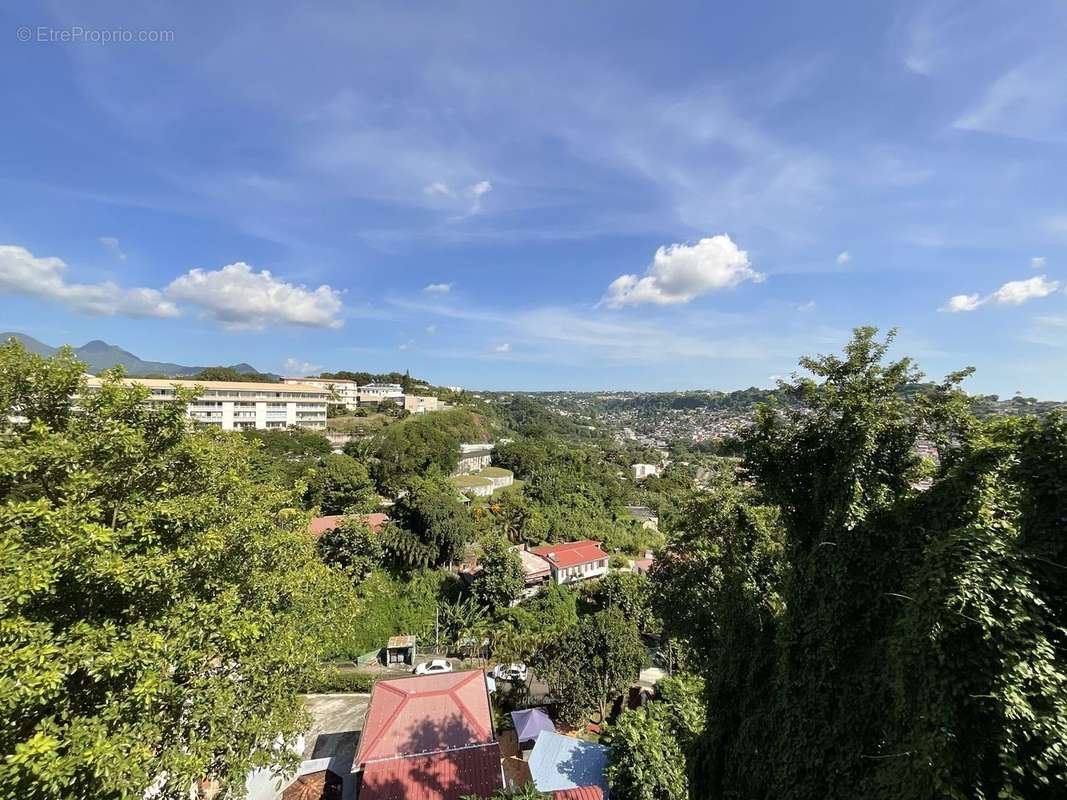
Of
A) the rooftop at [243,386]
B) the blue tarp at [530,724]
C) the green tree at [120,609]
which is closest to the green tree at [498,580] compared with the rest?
the blue tarp at [530,724]

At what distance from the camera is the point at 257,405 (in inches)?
2030

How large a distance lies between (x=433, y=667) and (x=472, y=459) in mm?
35889

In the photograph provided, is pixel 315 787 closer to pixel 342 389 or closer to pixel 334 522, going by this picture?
pixel 334 522

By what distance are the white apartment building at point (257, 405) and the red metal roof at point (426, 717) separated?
42.4m

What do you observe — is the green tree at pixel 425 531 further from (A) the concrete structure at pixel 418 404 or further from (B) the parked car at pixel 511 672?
(A) the concrete structure at pixel 418 404

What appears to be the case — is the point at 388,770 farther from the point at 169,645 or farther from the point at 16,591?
the point at 16,591

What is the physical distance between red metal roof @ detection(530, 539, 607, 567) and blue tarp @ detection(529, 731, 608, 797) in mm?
19278

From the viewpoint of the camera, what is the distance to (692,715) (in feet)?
41.1

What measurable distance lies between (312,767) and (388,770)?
3208 mm

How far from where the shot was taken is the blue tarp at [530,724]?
583 inches

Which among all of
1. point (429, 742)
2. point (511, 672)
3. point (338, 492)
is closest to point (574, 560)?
point (511, 672)

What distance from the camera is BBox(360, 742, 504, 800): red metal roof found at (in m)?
11.4

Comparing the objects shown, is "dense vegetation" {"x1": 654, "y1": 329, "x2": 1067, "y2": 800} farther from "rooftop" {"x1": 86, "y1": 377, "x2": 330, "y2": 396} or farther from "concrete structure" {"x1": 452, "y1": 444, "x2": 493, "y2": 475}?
"rooftop" {"x1": 86, "y1": 377, "x2": 330, "y2": 396}

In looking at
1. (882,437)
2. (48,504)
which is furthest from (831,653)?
(48,504)
